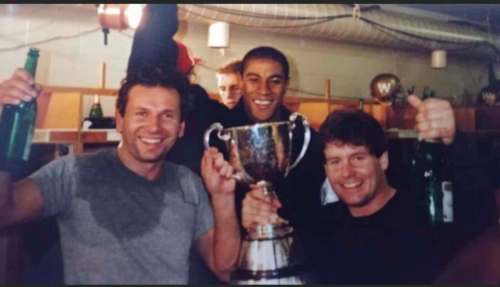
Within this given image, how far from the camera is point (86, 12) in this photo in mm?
1112

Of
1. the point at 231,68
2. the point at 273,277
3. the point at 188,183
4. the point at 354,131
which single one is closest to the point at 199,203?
the point at 188,183

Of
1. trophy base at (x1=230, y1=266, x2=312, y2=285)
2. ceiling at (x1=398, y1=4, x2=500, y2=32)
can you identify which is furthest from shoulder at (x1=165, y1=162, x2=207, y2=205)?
ceiling at (x1=398, y1=4, x2=500, y2=32)

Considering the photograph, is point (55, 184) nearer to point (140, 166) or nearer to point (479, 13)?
point (140, 166)

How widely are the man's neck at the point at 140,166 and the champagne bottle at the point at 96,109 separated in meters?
0.42

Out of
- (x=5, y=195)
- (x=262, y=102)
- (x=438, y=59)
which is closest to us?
(x=5, y=195)

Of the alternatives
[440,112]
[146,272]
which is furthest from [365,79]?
[146,272]

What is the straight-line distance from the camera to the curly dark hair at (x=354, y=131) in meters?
0.69

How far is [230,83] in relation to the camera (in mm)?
931

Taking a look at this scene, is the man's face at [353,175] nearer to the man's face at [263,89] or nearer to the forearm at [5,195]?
the man's face at [263,89]

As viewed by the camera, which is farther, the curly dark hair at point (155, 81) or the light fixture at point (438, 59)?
the light fixture at point (438, 59)

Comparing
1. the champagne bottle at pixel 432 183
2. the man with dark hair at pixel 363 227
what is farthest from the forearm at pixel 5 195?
the champagne bottle at pixel 432 183

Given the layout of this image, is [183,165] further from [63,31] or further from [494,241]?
[63,31]

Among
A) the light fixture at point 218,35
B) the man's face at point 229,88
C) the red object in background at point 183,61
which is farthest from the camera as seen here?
the light fixture at point 218,35

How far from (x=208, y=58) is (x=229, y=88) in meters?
0.26
